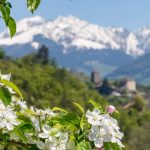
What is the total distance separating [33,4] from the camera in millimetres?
3928

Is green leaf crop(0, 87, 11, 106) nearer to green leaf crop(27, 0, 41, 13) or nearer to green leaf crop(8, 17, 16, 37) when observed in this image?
green leaf crop(8, 17, 16, 37)

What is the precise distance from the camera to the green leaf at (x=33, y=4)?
3891 millimetres

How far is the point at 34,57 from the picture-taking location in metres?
148

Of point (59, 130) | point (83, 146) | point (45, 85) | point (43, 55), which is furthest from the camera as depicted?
point (43, 55)

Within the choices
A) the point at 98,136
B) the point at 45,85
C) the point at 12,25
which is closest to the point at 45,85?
the point at 45,85

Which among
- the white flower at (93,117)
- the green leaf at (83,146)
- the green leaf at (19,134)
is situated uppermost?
the white flower at (93,117)

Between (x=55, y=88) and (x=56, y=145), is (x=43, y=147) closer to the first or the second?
(x=56, y=145)

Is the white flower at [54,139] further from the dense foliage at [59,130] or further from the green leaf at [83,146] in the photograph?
the green leaf at [83,146]

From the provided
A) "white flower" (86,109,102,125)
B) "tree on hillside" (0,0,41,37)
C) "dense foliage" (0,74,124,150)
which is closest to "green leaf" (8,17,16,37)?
"tree on hillside" (0,0,41,37)

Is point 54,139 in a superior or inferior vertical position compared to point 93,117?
inferior

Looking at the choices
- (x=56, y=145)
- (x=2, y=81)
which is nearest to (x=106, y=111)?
(x=56, y=145)

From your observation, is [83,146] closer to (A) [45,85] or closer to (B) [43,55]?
(A) [45,85]

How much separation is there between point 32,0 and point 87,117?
0.92 m

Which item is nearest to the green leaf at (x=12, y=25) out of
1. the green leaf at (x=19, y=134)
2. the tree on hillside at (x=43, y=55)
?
the green leaf at (x=19, y=134)
